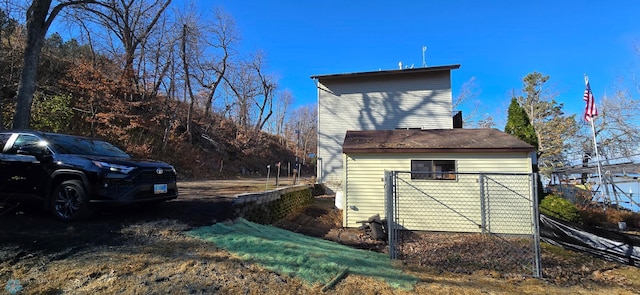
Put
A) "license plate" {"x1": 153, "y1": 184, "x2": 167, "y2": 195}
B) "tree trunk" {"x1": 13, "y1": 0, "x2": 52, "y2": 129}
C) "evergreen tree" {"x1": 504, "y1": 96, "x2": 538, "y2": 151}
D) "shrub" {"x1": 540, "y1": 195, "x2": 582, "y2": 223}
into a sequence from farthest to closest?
1. "evergreen tree" {"x1": 504, "y1": 96, "x2": 538, "y2": 151}
2. "shrub" {"x1": 540, "y1": 195, "x2": 582, "y2": 223}
3. "tree trunk" {"x1": 13, "y1": 0, "x2": 52, "y2": 129}
4. "license plate" {"x1": 153, "y1": 184, "x2": 167, "y2": 195}

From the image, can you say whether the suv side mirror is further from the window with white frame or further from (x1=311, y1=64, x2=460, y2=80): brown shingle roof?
(x1=311, y1=64, x2=460, y2=80): brown shingle roof

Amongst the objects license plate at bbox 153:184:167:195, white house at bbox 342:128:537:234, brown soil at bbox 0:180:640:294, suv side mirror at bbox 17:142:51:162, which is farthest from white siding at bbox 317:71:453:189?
suv side mirror at bbox 17:142:51:162

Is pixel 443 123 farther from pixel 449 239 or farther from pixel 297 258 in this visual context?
pixel 297 258

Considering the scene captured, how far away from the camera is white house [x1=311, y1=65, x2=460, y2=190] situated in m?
15.0

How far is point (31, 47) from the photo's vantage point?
832cm

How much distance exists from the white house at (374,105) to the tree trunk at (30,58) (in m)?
10.4

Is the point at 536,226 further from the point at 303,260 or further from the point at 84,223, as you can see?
the point at 84,223

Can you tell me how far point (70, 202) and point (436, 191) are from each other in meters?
8.41

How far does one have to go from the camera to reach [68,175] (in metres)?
4.96

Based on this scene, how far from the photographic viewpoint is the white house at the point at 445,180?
8492 mm

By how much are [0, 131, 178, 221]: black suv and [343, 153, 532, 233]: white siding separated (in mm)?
5629

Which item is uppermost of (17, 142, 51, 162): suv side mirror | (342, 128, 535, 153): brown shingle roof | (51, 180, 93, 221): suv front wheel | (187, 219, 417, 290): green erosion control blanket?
Answer: (342, 128, 535, 153): brown shingle roof

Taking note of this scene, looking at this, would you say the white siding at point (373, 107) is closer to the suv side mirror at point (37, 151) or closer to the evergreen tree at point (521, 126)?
the evergreen tree at point (521, 126)

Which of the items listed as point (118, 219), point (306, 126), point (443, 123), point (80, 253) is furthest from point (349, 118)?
point (306, 126)
